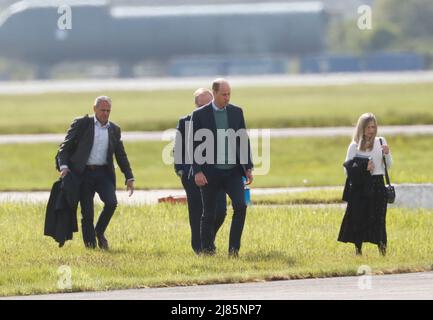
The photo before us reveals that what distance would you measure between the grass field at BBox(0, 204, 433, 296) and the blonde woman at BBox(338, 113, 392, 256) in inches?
8.4

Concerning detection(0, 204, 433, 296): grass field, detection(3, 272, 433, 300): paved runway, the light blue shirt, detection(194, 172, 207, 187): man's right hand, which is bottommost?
detection(3, 272, 433, 300): paved runway

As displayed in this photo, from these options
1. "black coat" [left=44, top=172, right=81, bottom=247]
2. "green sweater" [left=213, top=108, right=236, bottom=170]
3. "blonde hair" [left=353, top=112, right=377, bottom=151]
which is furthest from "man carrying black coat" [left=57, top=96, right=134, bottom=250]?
"blonde hair" [left=353, top=112, right=377, bottom=151]

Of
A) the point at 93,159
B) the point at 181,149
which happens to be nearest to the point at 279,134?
the point at 93,159

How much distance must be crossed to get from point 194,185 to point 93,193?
3.86ft

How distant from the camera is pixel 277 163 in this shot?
3114cm

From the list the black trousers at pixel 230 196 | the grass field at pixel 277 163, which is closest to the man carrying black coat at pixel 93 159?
the black trousers at pixel 230 196

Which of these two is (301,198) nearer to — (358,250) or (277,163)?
(358,250)

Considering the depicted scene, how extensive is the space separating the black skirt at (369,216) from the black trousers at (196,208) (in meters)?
1.33

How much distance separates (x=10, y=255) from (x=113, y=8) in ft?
332

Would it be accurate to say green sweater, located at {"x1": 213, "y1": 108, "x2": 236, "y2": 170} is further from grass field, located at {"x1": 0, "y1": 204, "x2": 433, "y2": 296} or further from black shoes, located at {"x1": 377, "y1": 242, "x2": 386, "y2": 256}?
black shoes, located at {"x1": 377, "y1": 242, "x2": 386, "y2": 256}

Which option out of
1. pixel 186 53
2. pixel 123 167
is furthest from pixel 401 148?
pixel 186 53

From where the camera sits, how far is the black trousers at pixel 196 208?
13773 mm

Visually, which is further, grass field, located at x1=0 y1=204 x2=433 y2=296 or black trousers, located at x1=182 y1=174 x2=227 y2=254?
black trousers, located at x1=182 y1=174 x2=227 y2=254

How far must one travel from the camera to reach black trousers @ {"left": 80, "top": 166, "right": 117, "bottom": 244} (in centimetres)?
1416
